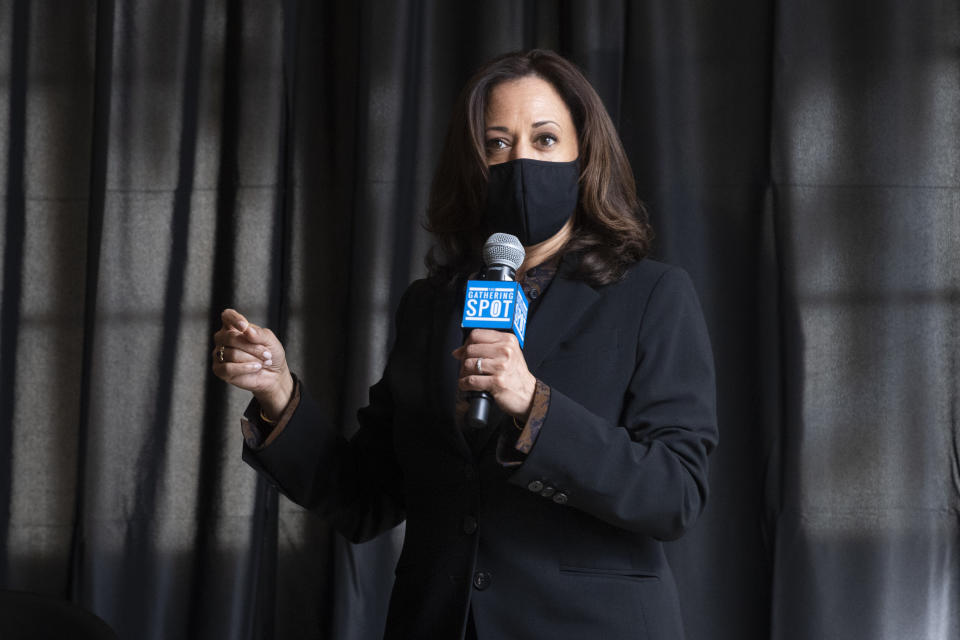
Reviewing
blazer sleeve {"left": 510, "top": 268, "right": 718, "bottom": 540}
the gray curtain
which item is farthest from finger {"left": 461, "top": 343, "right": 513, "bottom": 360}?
the gray curtain

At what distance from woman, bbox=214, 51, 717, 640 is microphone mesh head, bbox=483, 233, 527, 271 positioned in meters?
0.12

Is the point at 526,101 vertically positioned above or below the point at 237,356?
above

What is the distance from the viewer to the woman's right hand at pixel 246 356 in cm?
135

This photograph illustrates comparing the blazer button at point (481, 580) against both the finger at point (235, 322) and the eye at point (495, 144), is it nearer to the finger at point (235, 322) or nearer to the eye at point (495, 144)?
the finger at point (235, 322)

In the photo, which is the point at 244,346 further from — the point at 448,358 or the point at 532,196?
the point at 532,196

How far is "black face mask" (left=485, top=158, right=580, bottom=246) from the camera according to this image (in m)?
1.40

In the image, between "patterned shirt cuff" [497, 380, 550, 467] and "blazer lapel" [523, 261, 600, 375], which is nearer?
"patterned shirt cuff" [497, 380, 550, 467]

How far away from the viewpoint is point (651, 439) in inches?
48.6

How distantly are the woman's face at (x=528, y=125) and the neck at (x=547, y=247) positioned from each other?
110 millimetres

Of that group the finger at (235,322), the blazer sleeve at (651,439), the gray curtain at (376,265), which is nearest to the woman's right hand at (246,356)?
the finger at (235,322)

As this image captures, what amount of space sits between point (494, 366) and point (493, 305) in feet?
0.29

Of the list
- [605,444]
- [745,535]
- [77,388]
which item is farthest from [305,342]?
[605,444]

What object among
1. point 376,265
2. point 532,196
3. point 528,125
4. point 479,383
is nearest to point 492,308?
point 479,383

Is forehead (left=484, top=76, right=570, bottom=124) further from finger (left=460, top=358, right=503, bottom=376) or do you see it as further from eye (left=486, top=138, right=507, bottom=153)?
finger (left=460, top=358, right=503, bottom=376)
